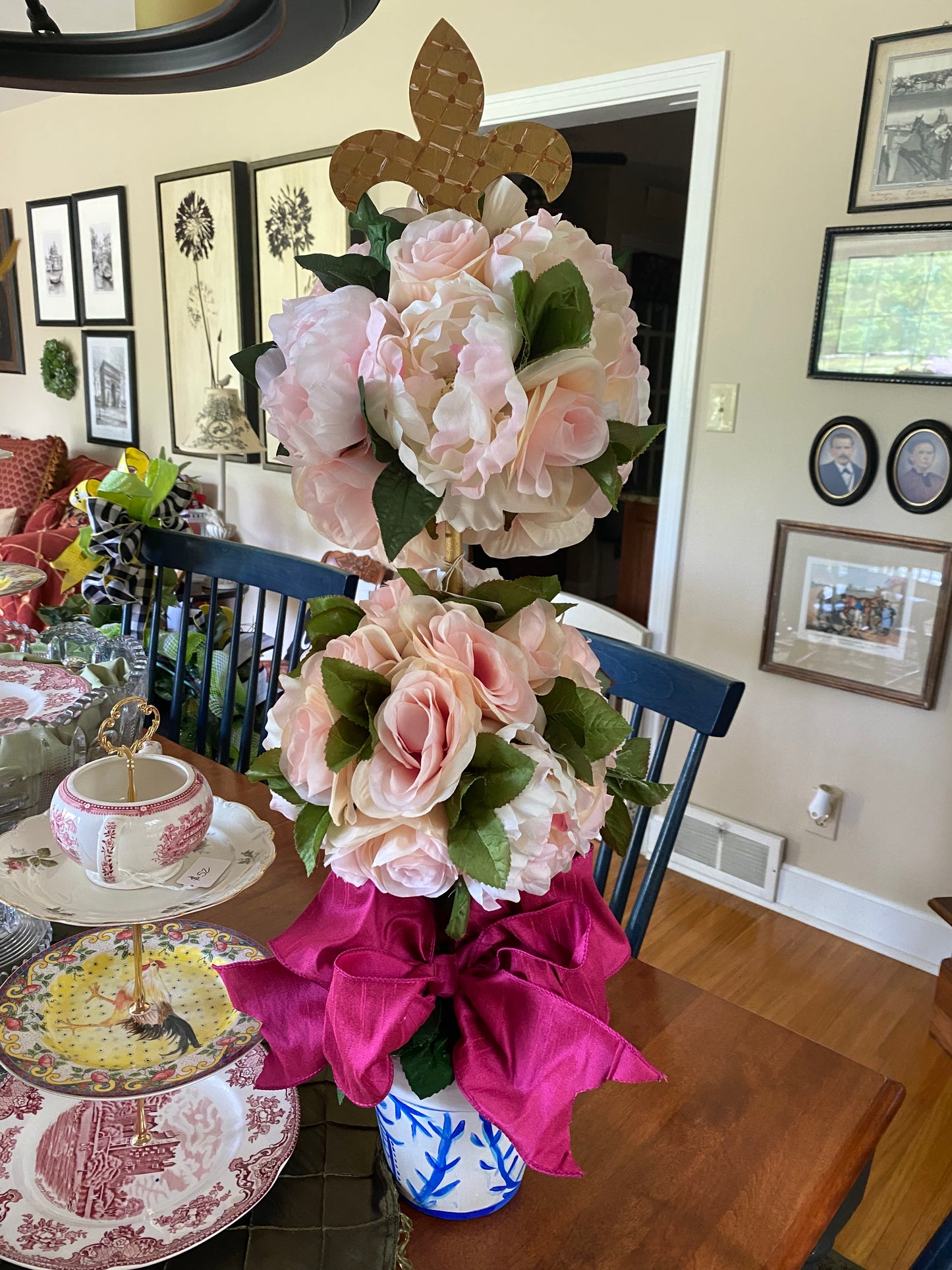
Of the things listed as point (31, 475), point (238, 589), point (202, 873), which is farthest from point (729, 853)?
point (31, 475)

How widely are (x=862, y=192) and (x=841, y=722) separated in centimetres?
128

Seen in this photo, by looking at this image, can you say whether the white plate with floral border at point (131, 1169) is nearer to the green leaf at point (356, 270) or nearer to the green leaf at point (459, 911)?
the green leaf at point (459, 911)

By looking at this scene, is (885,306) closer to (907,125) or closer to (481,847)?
(907,125)

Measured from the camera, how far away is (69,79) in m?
0.75

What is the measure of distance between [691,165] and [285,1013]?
254 cm

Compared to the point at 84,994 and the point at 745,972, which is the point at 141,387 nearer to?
Answer: the point at 745,972

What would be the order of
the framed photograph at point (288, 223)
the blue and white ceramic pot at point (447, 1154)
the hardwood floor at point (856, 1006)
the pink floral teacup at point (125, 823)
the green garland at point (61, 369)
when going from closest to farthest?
the blue and white ceramic pot at point (447, 1154)
the pink floral teacup at point (125, 823)
the hardwood floor at point (856, 1006)
the framed photograph at point (288, 223)
the green garland at point (61, 369)

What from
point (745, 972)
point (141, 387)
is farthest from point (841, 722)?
point (141, 387)

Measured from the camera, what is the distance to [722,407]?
2473 mm

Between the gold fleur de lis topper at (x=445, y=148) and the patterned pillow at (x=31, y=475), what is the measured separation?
194 inches

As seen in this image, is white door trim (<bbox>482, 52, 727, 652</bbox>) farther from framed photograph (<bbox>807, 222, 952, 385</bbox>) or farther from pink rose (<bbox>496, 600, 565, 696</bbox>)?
pink rose (<bbox>496, 600, 565, 696</bbox>)

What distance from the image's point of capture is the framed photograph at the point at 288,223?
3391 millimetres

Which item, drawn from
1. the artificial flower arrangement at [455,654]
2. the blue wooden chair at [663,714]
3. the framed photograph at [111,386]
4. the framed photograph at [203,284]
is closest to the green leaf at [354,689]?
the artificial flower arrangement at [455,654]

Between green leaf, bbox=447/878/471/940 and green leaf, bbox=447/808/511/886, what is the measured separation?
2.2 inches
